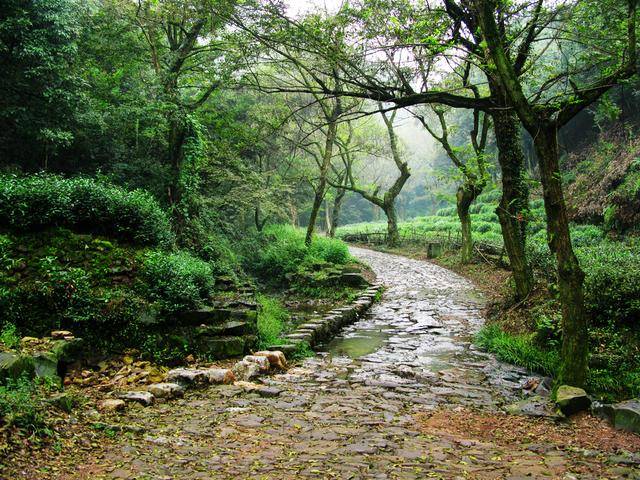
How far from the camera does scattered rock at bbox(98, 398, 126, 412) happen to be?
4.23 m

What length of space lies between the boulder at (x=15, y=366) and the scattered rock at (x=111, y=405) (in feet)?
2.47

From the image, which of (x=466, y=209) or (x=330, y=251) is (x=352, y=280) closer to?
(x=330, y=251)

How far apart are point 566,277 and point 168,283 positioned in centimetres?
561

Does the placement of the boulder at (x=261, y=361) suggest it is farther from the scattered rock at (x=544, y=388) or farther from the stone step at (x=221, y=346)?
the scattered rock at (x=544, y=388)

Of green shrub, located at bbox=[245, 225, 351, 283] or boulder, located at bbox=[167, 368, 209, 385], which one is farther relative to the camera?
green shrub, located at bbox=[245, 225, 351, 283]

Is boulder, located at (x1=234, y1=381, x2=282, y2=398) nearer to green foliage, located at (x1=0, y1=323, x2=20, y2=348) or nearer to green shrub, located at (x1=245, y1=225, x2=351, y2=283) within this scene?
green foliage, located at (x1=0, y1=323, x2=20, y2=348)

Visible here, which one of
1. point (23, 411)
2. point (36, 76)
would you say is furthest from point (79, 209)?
point (36, 76)

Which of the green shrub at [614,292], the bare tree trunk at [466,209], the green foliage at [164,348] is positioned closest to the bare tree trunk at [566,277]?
the green shrub at [614,292]

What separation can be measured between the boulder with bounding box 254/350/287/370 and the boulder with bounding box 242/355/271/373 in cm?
8

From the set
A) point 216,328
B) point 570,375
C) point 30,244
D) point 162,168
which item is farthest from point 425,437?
point 162,168

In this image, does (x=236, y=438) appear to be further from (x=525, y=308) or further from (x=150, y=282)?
(x=525, y=308)

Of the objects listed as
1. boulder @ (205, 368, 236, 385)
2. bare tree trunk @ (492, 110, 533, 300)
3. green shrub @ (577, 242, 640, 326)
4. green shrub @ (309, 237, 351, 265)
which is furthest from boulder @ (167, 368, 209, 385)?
green shrub @ (309, 237, 351, 265)

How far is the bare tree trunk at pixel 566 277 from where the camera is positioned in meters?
4.88

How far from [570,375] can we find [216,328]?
4.94m
